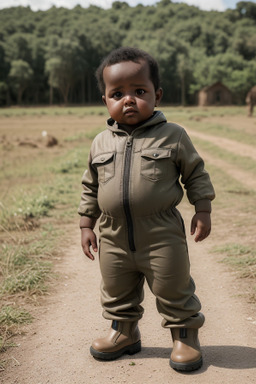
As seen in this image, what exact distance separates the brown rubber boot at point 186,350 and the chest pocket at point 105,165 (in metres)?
0.83

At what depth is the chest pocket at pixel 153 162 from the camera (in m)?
2.16

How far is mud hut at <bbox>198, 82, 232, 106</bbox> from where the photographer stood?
1885 inches

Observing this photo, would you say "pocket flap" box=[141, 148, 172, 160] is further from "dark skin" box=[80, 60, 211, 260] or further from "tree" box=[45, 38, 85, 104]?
"tree" box=[45, 38, 85, 104]

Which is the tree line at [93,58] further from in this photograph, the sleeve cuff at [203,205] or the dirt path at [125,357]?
the sleeve cuff at [203,205]

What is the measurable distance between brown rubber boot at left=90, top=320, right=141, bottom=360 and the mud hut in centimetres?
4709

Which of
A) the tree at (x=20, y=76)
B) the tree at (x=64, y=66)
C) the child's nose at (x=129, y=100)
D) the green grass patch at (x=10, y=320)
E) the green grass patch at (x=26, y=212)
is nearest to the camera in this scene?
the child's nose at (x=129, y=100)

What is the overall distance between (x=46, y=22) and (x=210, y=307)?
305 feet

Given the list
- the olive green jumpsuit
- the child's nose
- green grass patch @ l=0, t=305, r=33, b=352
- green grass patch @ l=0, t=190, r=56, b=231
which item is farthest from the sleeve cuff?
green grass patch @ l=0, t=190, r=56, b=231

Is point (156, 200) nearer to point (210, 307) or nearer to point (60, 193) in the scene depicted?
point (210, 307)

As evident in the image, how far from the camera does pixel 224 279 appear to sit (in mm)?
3436

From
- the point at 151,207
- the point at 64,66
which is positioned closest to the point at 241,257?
the point at 151,207

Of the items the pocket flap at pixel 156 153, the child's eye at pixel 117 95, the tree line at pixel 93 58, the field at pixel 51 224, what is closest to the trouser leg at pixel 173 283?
the pocket flap at pixel 156 153

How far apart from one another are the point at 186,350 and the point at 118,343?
36 cm

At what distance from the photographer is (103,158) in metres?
2.26
